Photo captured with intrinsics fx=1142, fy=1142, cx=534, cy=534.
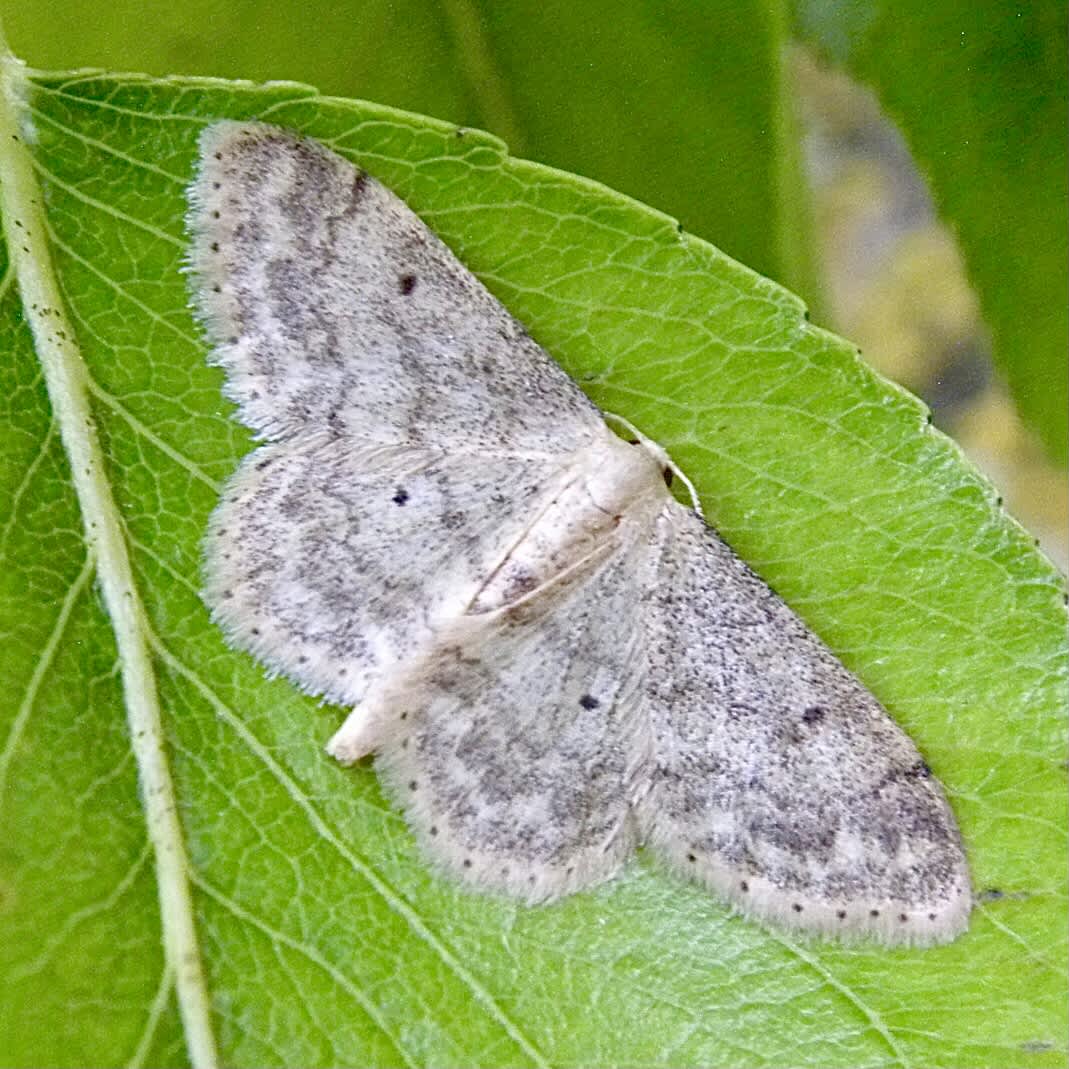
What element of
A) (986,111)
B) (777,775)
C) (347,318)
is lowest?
(777,775)

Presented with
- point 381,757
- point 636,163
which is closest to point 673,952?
point 381,757

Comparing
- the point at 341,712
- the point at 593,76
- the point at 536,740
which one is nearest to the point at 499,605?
the point at 536,740

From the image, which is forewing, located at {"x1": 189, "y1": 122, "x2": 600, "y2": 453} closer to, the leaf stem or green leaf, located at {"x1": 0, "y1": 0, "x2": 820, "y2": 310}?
the leaf stem

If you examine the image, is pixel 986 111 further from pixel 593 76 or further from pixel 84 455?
pixel 84 455

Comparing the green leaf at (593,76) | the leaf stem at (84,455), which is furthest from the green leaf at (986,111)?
the leaf stem at (84,455)

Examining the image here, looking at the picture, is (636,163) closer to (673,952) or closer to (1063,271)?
(1063,271)

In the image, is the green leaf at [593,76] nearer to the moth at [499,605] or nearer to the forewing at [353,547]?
the moth at [499,605]
